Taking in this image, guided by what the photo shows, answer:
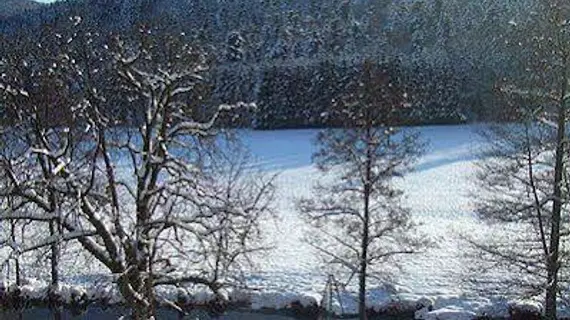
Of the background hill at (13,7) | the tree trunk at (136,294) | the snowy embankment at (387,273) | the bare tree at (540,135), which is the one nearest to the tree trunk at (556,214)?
the bare tree at (540,135)

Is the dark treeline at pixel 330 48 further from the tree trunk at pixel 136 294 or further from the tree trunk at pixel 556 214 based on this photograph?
the tree trunk at pixel 136 294

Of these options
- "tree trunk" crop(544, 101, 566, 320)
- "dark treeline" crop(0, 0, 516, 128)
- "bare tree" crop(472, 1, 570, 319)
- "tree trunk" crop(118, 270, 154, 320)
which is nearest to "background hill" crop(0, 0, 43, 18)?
"dark treeline" crop(0, 0, 516, 128)

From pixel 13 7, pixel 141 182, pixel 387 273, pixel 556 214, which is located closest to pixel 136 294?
pixel 141 182

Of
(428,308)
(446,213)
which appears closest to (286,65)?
(446,213)

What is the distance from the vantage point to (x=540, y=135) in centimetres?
1539

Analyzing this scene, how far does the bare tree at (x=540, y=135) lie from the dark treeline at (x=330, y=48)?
30.1 meters

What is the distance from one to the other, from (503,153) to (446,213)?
1811cm

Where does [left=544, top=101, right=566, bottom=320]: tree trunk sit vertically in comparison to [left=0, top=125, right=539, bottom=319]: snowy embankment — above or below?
above

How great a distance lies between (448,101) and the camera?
195ft

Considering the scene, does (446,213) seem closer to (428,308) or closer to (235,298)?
(428,308)

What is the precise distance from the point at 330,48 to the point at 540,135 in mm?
62683

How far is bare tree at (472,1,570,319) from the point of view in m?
14.3

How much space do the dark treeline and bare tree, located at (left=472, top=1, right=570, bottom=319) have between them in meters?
30.1

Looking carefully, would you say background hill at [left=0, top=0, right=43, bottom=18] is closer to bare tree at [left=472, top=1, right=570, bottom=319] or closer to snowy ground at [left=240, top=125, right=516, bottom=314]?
snowy ground at [left=240, top=125, right=516, bottom=314]
